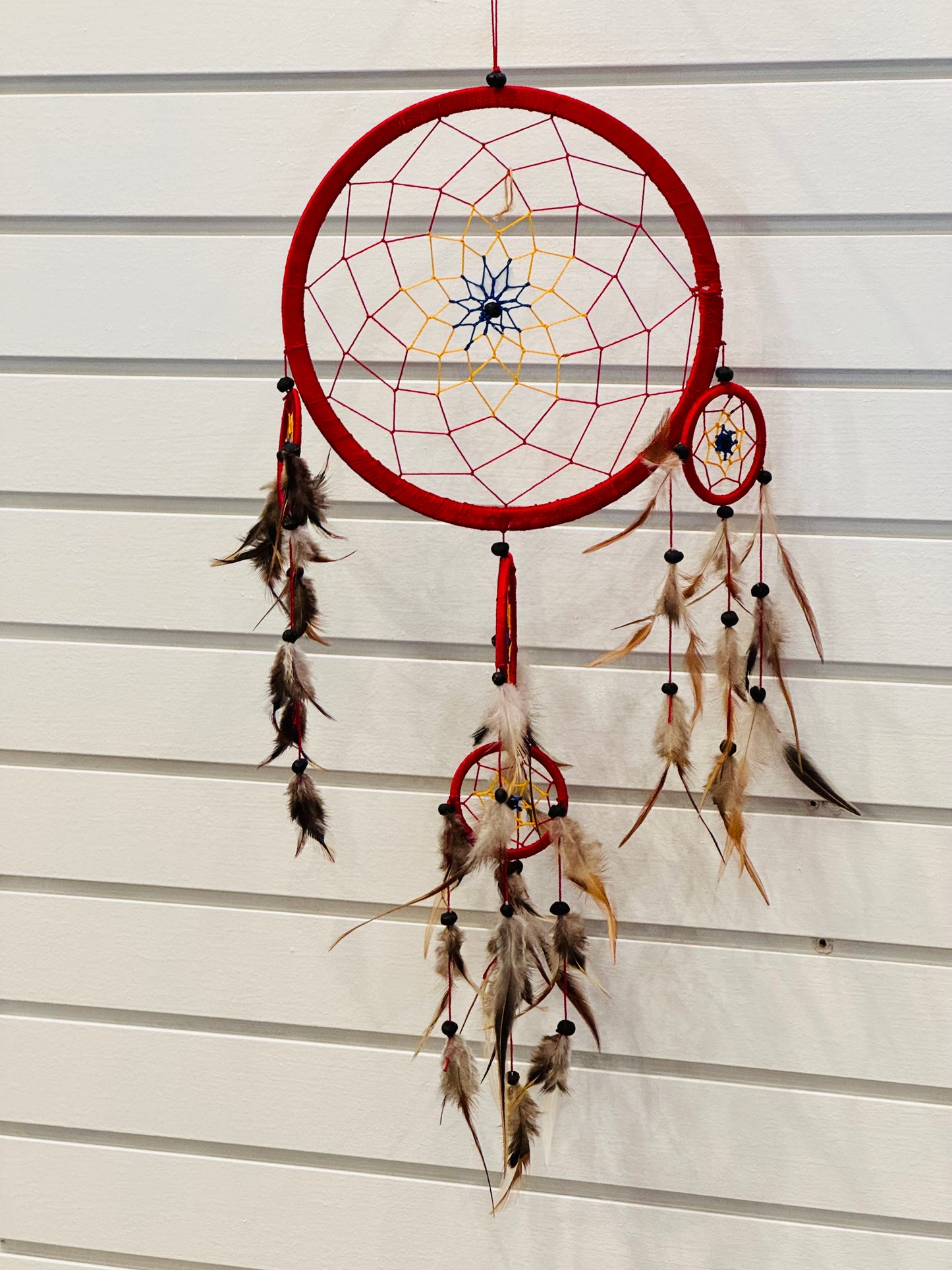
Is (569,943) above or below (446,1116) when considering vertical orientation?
above

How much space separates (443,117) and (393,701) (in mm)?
549

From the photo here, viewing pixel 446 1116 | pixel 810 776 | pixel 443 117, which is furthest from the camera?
pixel 446 1116

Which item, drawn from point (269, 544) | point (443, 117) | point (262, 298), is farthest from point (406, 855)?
point (443, 117)

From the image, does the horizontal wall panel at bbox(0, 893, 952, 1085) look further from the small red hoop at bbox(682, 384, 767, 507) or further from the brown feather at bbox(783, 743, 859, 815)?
the small red hoop at bbox(682, 384, 767, 507)

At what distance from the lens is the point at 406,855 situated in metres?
1.09

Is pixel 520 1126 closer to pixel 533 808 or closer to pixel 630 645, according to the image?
pixel 533 808

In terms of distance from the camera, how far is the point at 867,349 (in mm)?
970

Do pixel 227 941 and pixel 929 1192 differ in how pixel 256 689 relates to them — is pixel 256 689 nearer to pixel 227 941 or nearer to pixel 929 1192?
pixel 227 941

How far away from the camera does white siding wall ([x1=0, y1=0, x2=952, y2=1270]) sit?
3.17 feet

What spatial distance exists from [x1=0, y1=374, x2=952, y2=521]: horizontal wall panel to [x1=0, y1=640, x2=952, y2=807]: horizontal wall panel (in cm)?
18

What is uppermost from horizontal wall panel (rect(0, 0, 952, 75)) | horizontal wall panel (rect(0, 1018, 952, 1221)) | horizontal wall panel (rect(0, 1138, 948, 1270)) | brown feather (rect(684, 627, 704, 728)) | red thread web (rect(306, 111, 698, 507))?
horizontal wall panel (rect(0, 0, 952, 75))

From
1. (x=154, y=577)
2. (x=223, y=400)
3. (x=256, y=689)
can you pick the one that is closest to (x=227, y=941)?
(x=256, y=689)

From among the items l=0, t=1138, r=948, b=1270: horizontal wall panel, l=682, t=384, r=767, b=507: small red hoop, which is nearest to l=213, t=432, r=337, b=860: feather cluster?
l=682, t=384, r=767, b=507: small red hoop

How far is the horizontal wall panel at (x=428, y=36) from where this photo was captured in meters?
0.93
